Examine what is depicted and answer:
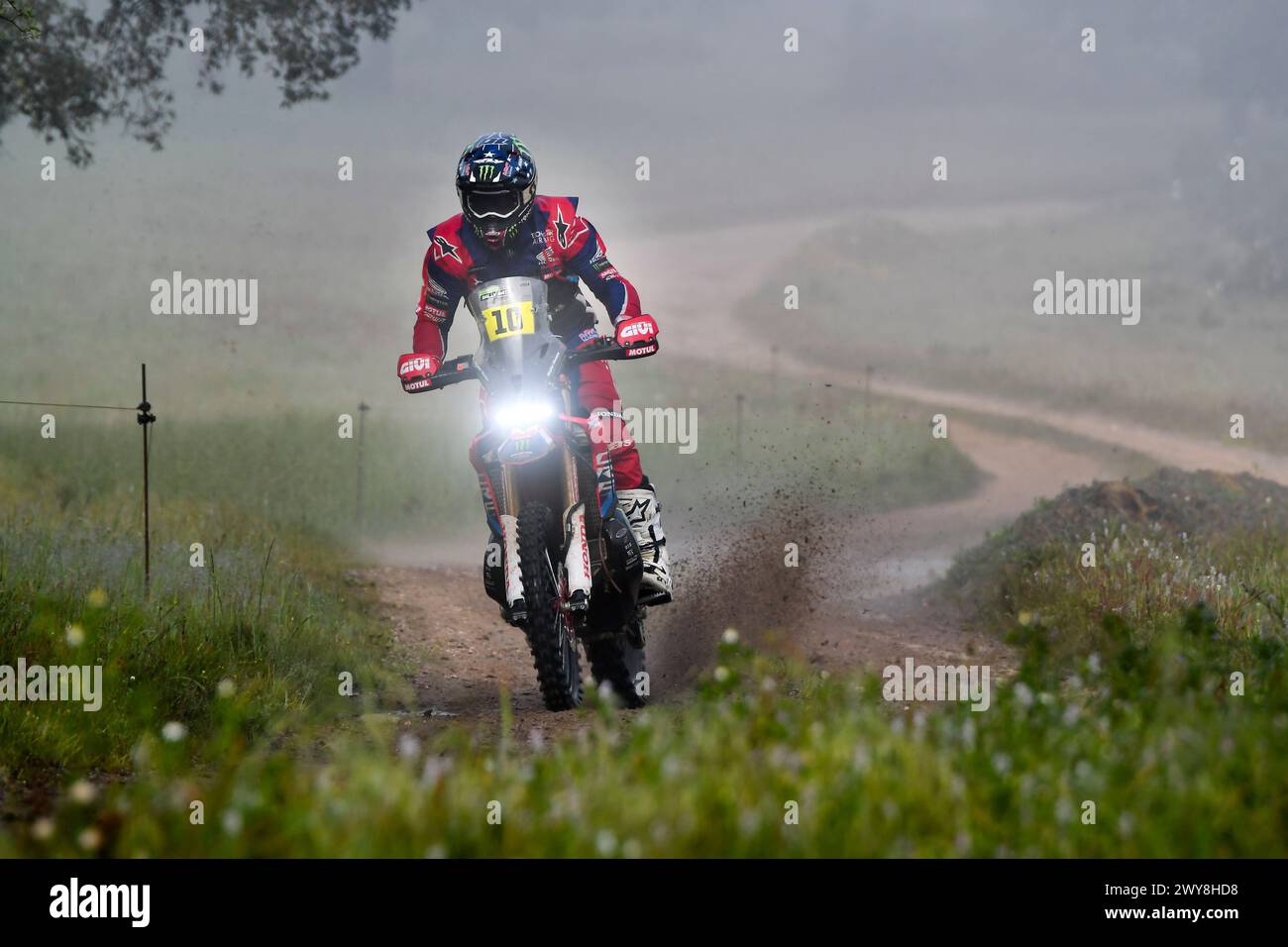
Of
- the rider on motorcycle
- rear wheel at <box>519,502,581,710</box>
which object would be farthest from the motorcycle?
the rider on motorcycle

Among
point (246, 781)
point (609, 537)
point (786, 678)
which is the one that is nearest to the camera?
point (246, 781)

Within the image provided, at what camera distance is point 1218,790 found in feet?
14.3

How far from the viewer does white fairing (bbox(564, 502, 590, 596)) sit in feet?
25.4

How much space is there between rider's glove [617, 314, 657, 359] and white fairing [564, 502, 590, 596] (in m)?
0.98

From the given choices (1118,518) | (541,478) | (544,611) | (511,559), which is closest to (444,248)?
(541,478)

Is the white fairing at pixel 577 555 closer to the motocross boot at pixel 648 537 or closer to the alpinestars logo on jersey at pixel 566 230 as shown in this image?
the motocross boot at pixel 648 537

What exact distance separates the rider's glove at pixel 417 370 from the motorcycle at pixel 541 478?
0.14 ft

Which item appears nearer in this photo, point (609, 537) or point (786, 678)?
point (609, 537)

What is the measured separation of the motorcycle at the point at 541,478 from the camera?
7578mm

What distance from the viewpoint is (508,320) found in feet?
25.4

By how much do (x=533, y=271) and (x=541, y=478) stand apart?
1309mm
